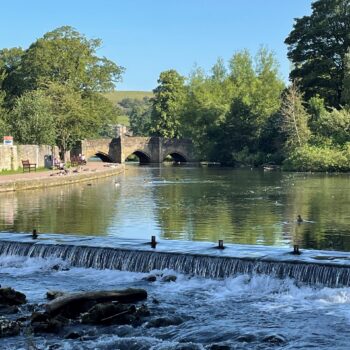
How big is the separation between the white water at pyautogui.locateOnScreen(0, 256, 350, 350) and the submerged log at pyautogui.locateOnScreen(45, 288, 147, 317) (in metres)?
0.78

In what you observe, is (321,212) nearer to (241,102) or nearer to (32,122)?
(32,122)

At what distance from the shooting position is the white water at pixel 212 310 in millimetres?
11554

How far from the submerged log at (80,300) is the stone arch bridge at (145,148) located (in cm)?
8071

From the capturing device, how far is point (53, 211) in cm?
2961

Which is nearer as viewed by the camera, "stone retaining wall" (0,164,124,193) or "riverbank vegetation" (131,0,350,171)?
"stone retaining wall" (0,164,124,193)

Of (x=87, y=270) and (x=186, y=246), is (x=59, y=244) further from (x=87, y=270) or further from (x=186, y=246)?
(x=186, y=246)

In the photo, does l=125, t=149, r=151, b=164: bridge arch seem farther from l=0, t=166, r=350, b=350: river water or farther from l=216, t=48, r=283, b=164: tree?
l=0, t=166, r=350, b=350: river water

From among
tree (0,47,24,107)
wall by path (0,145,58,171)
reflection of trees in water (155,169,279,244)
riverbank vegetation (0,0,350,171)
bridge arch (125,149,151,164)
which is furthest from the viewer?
bridge arch (125,149,151,164)

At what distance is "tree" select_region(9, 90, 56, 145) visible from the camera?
56438mm

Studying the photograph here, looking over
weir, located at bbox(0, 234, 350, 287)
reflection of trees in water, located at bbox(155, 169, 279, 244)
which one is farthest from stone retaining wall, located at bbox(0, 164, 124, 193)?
weir, located at bbox(0, 234, 350, 287)

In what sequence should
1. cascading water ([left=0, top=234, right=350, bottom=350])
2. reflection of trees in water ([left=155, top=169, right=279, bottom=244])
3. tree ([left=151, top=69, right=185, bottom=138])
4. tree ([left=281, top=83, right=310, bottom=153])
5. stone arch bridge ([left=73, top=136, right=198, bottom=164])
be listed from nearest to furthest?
cascading water ([left=0, top=234, right=350, bottom=350]), reflection of trees in water ([left=155, top=169, right=279, bottom=244]), tree ([left=281, top=83, right=310, bottom=153]), stone arch bridge ([left=73, top=136, right=198, bottom=164]), tree ([left=151, top=69, right=185, bottom=138])

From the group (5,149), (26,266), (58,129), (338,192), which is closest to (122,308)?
(26,266)

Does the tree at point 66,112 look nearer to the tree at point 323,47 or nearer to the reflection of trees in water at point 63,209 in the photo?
the reflection of trees in water at point 63,209

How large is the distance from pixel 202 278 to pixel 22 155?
39.3 m
